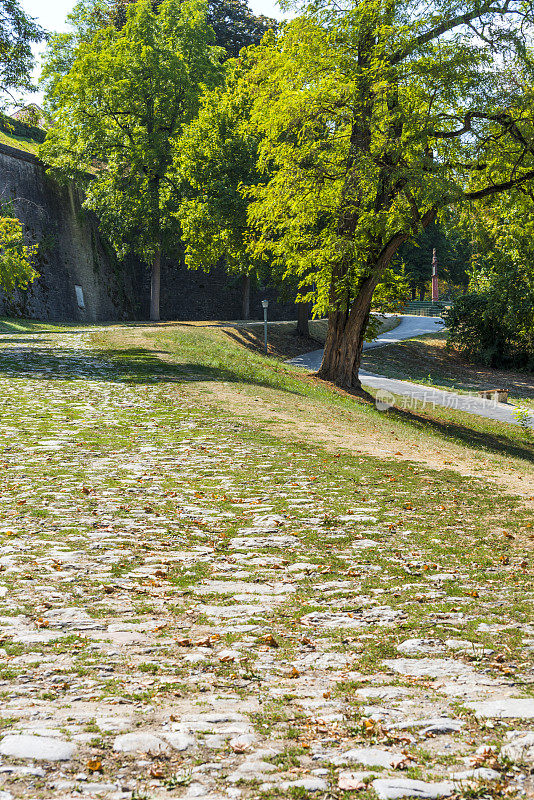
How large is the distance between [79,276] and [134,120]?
29.1 feet

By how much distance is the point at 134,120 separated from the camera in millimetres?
38531

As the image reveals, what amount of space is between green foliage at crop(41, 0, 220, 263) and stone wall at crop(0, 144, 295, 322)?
1.87 m

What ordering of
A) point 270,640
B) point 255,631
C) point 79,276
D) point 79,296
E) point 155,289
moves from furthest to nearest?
1. point 155,289
2. point 79,276
3. point 79,296
4. point 255,631
5. point 270,640

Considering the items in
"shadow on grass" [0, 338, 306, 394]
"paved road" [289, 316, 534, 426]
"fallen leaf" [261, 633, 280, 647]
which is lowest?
"paved road" [289, 316, 534, 426]

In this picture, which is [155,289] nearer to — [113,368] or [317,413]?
[113,368]

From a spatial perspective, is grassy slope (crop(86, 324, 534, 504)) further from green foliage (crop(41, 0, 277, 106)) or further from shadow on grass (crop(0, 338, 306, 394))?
green foliage (crop(41, 0, 277, 106))

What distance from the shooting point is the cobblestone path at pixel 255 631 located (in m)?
2.98

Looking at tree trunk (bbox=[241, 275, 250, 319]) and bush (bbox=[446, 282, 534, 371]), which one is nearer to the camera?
bush (bbox=[446, 282, 534, 371])

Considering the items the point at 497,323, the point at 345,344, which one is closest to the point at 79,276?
the point at 345,344

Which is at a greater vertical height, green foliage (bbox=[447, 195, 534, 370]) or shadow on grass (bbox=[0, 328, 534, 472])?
green foliage (bbox=[447, 195, 534, 370])

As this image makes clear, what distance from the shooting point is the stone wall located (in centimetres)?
3438

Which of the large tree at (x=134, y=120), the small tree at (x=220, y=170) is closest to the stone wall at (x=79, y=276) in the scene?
the large tree at (x=134, y=120)

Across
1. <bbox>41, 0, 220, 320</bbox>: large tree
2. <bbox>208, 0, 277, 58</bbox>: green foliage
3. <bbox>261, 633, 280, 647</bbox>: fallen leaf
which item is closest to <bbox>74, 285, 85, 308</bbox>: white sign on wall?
<bbox>41, 0, 220, 320</bbox>: large tree

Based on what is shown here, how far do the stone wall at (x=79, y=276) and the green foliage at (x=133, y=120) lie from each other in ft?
6.13
